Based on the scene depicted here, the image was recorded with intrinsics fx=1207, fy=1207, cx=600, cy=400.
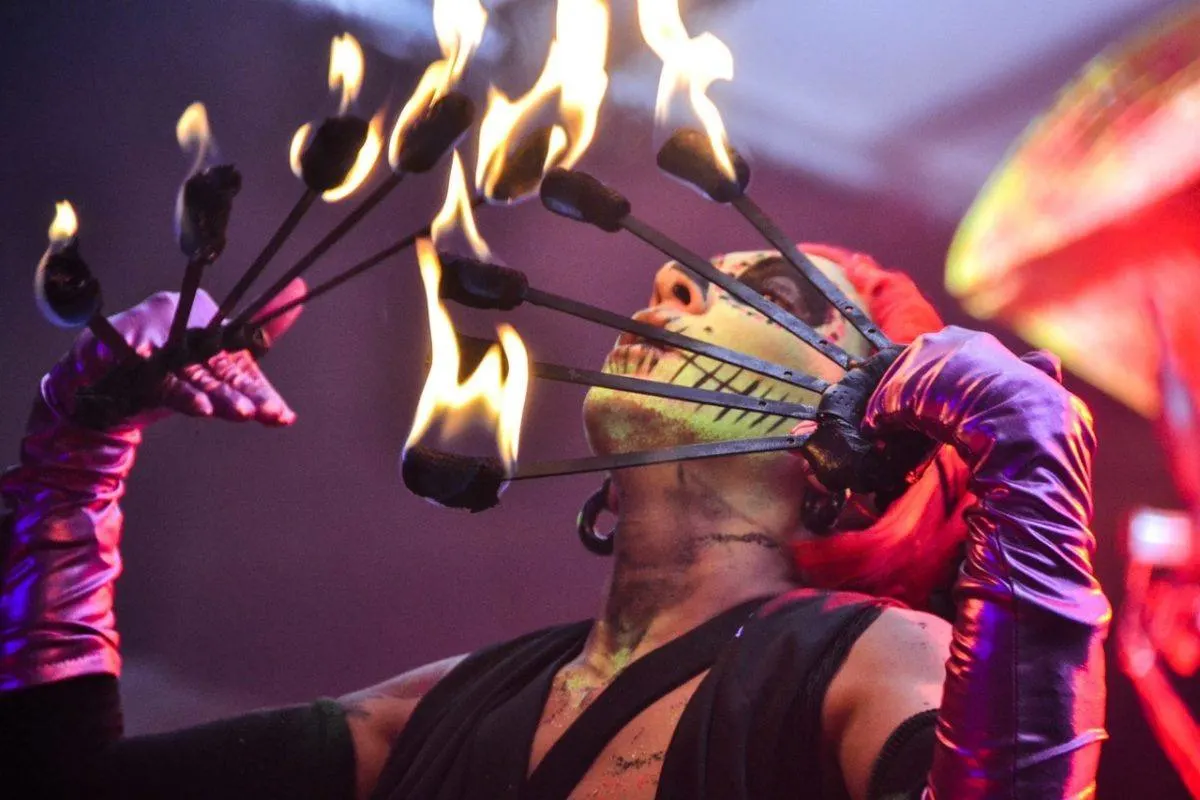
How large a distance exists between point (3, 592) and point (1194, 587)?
178 cm

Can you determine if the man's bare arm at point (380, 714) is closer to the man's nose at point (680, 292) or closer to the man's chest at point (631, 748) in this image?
the man's chest at point (631, 748)

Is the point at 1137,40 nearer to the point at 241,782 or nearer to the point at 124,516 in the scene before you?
A: the point at 241,782

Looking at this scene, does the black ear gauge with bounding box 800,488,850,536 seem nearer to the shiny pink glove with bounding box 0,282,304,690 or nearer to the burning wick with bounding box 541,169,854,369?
the burning wick with bounding box 541,169,854,369

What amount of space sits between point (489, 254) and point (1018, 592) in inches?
30.3

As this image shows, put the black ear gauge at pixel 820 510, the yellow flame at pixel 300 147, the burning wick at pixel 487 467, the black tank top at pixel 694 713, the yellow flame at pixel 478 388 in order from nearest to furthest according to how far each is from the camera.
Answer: the burning wick at pixel 487 467
the yellow flame at pixel 478 388
the black tank top at pixel 694 713
the yellow flame at pixel 300 147
the black ear gauge at pixel 820 510

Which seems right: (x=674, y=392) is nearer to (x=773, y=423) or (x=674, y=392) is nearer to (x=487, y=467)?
(x=487, y=467)

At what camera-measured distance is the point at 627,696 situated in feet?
5.24

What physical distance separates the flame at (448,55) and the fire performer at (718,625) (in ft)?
1.63

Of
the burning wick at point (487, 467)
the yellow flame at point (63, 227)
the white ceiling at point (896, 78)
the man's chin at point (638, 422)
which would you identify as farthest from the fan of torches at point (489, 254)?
the white ceiling at point (896, 78)

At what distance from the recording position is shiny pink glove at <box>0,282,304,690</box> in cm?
195

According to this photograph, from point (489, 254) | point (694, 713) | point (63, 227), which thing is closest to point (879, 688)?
point (694, 713)

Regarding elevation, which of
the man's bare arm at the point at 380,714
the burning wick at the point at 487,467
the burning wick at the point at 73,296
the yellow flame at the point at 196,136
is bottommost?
the man's bare arm at the point at 380,714

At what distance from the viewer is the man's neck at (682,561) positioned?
1729mm

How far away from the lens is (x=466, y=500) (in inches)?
47.5
